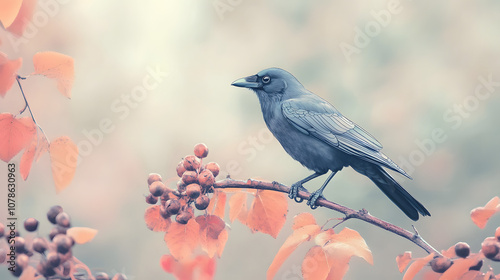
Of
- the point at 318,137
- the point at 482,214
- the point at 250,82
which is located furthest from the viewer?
the point at 250,82

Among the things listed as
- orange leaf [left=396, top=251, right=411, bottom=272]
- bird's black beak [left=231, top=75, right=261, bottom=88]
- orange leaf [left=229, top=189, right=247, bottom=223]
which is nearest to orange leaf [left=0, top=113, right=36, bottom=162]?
orange leaf [left=229, top=189, right=247, bottom=223]

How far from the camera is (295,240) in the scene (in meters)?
1.42

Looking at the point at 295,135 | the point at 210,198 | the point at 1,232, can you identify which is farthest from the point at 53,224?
the point at 295,135

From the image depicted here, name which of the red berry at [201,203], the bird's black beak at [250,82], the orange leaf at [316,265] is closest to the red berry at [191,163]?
the red berry at [201,203]

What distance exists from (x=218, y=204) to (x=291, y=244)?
13.1 inches

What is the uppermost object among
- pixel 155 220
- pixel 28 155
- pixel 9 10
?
pixel 9 10

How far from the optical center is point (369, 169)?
249cm

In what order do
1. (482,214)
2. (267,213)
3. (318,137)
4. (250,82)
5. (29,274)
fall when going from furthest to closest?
1. (250,82)
2. (318,137)
3. (267,213)
4. (482,214)
5. (29,274)

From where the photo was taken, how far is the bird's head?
2.77 m

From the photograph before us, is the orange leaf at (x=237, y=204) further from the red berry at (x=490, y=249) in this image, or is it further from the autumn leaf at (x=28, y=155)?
the red berry at (x=490, y=249)

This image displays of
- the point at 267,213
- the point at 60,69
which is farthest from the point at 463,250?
the point at 60,69

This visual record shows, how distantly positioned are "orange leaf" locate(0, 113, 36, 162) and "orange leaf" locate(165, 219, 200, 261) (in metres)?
0.51

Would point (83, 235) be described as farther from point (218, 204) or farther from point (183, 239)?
point (218, 204)

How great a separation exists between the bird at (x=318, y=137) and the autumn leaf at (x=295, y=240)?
78cm
